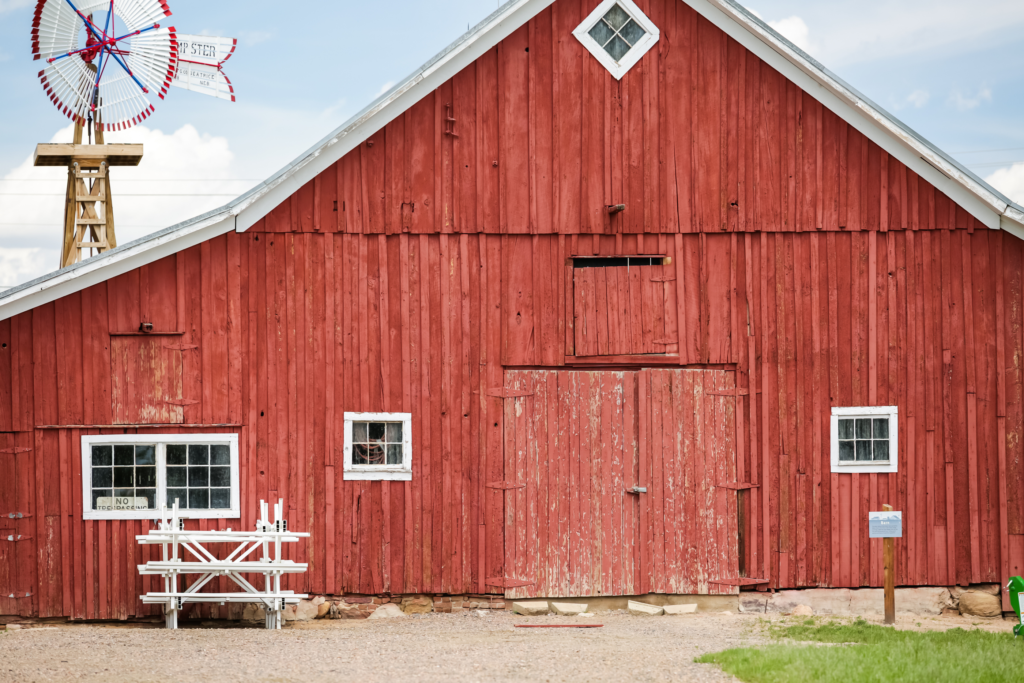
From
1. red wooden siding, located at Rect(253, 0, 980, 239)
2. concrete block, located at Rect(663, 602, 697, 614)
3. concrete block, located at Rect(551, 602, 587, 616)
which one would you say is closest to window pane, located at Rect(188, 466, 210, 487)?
red wooden siding, located at Rect(253, 0, 980, 239)

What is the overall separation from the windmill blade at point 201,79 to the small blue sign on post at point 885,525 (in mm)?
12003

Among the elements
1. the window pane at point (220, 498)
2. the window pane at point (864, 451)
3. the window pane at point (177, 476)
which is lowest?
the window pane at point (220, 498)

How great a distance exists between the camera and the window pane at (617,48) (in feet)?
34.7

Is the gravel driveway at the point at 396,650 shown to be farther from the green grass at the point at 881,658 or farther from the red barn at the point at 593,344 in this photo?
the red barn at the point at 593,344

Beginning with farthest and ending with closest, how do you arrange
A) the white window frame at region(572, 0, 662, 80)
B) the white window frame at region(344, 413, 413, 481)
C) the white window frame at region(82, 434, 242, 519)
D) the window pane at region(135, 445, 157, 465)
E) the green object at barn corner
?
the white window frame at region(572, 0, 662, 80) < the white window frame at region(344, 413, 413, 481) < the window pane at region(135, 445, 157, 465) < the white window frame at region(82, 434, 242, 519) < the green object at barn corner

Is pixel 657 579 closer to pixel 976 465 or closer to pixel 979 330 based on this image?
pixel 976 465

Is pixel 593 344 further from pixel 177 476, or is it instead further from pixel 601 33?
pixel 177 476

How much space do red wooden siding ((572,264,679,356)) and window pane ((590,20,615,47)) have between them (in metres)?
2.52

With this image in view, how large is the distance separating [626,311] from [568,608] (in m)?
3.35

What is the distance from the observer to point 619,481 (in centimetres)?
1062

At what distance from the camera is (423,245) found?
34.5ft

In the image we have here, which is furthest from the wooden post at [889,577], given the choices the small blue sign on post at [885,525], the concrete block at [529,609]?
the concrete block at [529,609]

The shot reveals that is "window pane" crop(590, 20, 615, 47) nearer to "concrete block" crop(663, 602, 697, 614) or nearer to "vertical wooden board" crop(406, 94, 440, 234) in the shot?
"vertical wooden board" crop(406, 94, 440, 234)

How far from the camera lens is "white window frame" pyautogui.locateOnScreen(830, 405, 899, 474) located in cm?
1063
